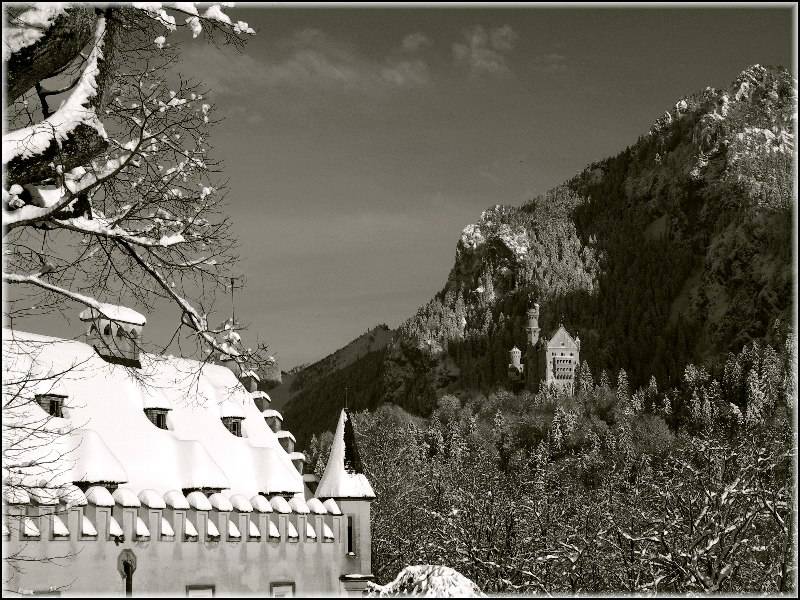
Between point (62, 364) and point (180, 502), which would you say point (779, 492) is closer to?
point (180, 502)

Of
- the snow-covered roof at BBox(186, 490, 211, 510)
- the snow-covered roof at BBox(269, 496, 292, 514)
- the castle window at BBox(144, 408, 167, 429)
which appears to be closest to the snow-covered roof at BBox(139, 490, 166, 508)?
the snow-covered roof at BBox(186, 490, 211, 510)

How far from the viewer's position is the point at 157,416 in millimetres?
42438

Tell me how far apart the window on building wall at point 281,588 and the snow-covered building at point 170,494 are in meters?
0.04

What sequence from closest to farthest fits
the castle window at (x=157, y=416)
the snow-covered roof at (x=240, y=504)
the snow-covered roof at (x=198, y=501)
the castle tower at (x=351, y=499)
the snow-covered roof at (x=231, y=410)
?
the snow-covered roof at (x=198, y=501)
the snow-covered roof at (x=240, y=504)
the castle window at (x=157, y=416)
the snow-covered roof at (x=231, y=410)
the castle tower at (x=351, y=499)

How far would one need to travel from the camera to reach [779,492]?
1956 inches

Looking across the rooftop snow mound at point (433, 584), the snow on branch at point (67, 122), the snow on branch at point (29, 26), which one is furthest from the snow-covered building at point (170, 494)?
the rooftop snow mound at point (433, 584)

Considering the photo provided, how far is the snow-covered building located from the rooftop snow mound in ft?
56.2

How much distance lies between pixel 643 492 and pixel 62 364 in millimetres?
47041

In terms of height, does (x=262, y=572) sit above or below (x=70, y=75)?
below

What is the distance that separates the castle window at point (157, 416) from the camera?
42188 mm

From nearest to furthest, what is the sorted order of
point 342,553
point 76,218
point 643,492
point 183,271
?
point 76,218 → point 183,271 → point 342,553 → point 643,492

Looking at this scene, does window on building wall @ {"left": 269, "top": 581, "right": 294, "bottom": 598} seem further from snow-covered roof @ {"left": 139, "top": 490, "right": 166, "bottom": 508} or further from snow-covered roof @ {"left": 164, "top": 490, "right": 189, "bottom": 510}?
snow-covered roof @ {"left": 139, "top": 490, "right": 166, "bottom": 508}

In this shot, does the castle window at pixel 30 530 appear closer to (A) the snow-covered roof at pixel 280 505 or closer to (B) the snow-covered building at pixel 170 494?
(B) the snow-covered building at pixel 170 494

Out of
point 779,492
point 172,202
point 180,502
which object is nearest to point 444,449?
point 779,492
